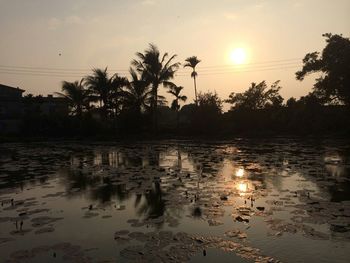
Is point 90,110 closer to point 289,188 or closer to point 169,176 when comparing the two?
point 169,176

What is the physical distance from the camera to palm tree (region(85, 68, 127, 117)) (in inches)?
1700

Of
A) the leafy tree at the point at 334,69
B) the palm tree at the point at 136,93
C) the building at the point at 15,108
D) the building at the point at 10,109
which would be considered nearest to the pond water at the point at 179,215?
the leafy tree at the point at 334,69

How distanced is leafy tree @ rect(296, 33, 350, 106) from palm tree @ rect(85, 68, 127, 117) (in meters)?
20.4

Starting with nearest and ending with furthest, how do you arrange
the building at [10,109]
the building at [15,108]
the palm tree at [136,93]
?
the palm tree at [136,93] < the building at [15,108] < the building at [10,109]

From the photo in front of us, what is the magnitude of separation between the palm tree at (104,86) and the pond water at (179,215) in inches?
1061

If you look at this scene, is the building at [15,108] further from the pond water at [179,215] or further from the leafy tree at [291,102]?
the pond water at [179,215]

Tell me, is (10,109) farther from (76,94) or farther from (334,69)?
(334,69)

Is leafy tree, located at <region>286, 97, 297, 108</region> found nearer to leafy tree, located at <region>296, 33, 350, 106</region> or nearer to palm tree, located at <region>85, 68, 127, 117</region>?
leafy tree, located at <region>296, 33, 350, 106</region>

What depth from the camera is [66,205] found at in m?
10.8

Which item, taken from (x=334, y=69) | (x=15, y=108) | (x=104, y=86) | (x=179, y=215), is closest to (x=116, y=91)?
(x=104, y=86)

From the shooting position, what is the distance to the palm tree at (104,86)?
43188 mm

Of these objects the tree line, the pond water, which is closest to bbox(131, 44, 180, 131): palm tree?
the tree line

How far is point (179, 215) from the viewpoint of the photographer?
363 inches

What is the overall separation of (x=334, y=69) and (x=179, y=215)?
28.3 meters
